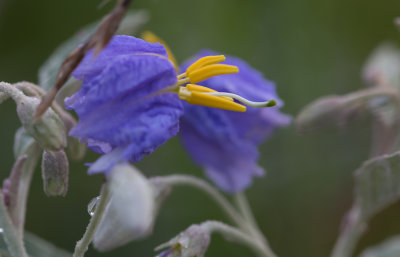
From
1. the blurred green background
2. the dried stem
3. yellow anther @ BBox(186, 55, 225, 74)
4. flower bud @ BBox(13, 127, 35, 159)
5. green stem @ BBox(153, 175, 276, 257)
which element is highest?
the dried stem

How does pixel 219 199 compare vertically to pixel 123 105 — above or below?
below

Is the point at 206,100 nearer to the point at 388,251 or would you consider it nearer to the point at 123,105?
the point at 123,105

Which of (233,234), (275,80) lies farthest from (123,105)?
(275,80)

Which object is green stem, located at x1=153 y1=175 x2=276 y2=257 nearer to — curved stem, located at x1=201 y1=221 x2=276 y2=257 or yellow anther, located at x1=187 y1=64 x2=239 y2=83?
curved stem, located at x1=201 y1=221 x2=276 y2=257

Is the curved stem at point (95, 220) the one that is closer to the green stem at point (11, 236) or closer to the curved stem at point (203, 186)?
the green stem at point (11, 236)

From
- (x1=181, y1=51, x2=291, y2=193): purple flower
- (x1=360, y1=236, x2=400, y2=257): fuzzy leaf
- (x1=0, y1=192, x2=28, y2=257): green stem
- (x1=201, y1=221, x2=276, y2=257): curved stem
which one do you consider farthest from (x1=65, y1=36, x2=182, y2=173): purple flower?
(x1=360, y1=236, x2=400, y2=257): fuzzy leaf

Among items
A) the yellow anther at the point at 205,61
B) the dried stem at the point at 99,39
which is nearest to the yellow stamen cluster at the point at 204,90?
the yellow anther at the point at 205,61
